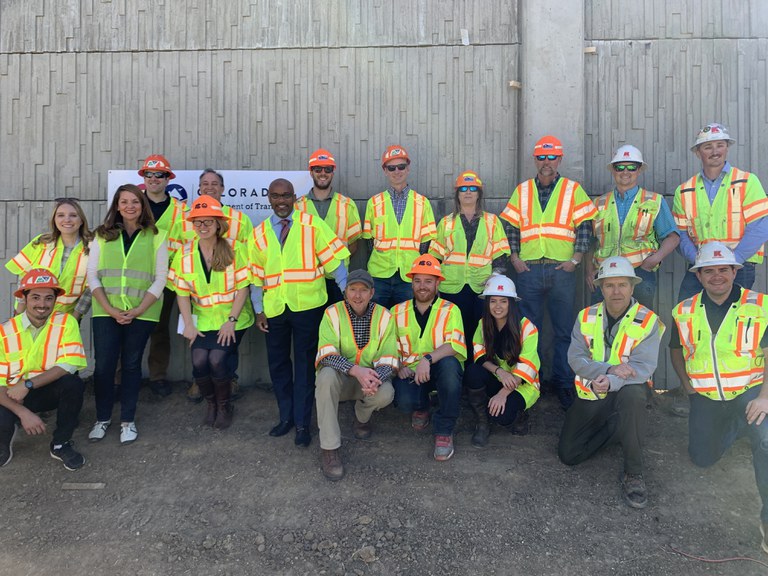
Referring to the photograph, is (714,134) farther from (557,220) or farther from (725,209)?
(557,220)

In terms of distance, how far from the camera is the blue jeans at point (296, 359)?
420 cm

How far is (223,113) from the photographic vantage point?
18.7ft

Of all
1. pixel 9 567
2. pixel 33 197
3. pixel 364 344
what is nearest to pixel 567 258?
pixel 364 344

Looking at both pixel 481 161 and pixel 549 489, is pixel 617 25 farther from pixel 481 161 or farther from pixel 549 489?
pixel 549 489

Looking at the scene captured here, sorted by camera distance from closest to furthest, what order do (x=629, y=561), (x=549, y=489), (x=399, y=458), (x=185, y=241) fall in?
(x=629, y=561), (x=549, y=489), (x=399, y=458), (x=185, y=241)

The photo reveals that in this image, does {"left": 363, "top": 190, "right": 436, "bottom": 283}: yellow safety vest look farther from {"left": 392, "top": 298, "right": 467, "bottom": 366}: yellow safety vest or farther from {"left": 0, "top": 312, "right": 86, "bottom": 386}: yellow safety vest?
{"left": 0, "top": 312, "right": 86, "bottom": 386}: yellow safety vest

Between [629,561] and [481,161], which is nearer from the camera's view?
[629,561]

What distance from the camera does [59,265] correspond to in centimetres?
438

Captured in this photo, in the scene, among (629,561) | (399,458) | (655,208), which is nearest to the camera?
(629,561)

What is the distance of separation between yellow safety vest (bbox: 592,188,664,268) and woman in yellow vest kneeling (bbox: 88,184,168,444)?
154 inches

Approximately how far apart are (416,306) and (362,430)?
111 centimetres

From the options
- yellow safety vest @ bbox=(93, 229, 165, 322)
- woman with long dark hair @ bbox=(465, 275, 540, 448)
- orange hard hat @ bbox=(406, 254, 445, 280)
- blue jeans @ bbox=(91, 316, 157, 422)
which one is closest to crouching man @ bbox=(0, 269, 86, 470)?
blue jeans @ bbox=(91, 316, 157, 422)

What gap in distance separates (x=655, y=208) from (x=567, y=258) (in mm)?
831

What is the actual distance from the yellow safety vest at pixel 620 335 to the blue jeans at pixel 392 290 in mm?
1619
